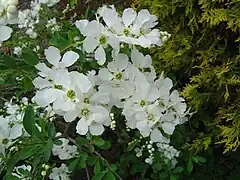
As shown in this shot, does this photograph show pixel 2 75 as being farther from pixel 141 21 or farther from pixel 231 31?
pixel 231 31

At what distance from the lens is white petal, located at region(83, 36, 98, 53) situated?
1.39 metres

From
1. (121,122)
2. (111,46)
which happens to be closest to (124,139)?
(121,122)

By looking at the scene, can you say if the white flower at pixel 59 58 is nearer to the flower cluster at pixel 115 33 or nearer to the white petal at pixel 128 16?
the flower cluster at pixel 115 33

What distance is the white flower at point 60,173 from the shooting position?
6.68 ft

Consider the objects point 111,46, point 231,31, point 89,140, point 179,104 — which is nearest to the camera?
point 111,46

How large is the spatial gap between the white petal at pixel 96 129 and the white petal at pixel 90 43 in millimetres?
192

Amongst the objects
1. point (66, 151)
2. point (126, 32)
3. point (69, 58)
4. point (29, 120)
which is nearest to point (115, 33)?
point (126, 32)

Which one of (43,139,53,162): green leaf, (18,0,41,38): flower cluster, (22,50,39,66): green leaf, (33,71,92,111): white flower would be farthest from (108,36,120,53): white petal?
(18,0,41,38): flower cluster

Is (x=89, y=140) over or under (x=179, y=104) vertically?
under

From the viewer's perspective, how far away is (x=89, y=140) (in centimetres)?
185

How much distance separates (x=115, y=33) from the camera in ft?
4.63

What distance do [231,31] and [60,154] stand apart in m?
0.81

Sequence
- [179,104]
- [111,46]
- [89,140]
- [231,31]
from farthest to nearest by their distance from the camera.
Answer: [231,31] → [89,140] → [179,104] → [111,46]

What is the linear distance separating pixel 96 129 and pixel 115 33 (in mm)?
251
